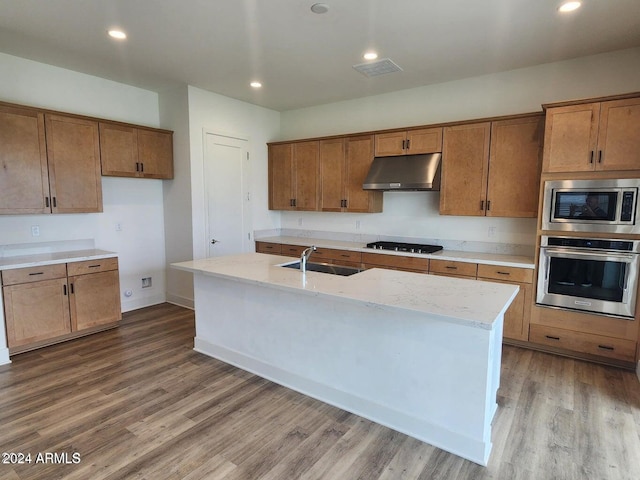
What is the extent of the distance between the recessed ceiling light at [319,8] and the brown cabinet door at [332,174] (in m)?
2.26

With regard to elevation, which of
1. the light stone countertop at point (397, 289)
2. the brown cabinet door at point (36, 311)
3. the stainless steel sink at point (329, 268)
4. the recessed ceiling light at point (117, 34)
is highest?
the recessed ceiling light at point (117, 34)

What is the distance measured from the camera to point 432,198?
447 centimetres

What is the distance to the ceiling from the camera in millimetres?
2604

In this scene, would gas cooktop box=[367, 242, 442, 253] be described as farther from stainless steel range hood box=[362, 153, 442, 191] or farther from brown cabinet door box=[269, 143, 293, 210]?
brown cabinet door box=[269, 143, 293, 210]

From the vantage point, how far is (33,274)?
3330mm

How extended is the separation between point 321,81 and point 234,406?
141 inches

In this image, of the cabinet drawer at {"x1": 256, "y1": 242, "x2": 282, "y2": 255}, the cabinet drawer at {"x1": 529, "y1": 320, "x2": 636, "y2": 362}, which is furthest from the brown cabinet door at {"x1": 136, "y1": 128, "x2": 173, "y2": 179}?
the cabinet drawer at {"x1": 529, "y1": 320, "x2": 636, "y2": 362}

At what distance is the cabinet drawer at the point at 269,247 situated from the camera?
524 centimetres

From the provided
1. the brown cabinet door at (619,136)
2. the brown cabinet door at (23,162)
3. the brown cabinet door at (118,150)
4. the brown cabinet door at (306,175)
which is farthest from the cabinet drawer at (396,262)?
the brown cabinet door at (23,162)

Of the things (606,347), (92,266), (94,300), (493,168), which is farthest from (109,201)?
(606,347)

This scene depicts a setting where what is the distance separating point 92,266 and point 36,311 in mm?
618

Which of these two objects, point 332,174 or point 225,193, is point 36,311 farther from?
point 332,174

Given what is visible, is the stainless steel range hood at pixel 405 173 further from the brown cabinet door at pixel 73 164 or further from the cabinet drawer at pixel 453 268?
the brown cabinet door at pixel 73 164

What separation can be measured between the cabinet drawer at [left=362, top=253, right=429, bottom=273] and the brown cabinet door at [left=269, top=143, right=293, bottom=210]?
5.44 feet
